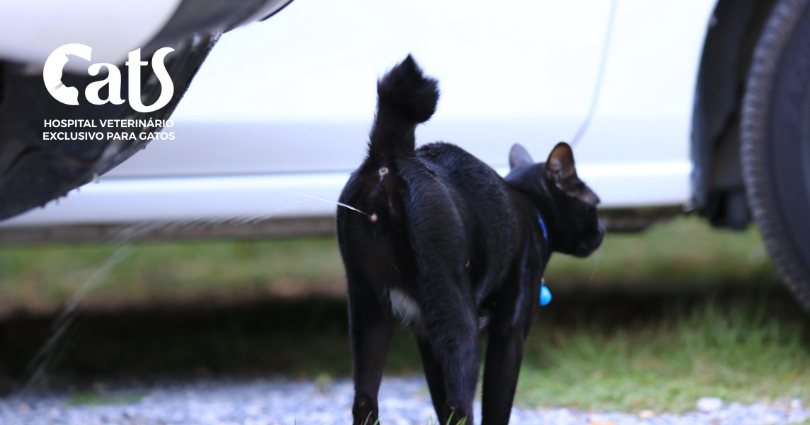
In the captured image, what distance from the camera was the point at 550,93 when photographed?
3104mm

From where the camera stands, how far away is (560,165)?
2428 millimetres

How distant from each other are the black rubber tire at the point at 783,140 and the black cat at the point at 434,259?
0.99 metres

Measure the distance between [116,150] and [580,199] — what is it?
1.01 meters

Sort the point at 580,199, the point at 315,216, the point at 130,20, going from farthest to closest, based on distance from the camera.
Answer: the point at 315,216
the point at 580,199
the point at 130,20

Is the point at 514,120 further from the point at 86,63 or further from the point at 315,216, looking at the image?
the point at 86,63

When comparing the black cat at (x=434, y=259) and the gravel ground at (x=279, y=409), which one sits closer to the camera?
the black cat at (x=434, y=259)

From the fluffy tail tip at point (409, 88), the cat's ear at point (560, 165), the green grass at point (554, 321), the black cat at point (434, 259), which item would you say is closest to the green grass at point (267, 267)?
the green grass at point (554, 321)

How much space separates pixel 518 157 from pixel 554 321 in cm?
159

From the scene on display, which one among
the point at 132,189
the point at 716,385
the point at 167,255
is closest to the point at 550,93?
the point at 716,385

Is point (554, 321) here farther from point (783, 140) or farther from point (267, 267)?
point (267, 267)

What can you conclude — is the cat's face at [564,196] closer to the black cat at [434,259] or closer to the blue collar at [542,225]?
the blue collar at [542,225]

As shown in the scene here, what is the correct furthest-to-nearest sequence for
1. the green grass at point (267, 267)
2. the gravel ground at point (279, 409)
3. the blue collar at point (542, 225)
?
the green grass at point (267, 267), the gravel ground at point (279, 409), the blue collar at point (542, 225)

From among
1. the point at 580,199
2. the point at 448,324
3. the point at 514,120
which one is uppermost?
the point at 514,120

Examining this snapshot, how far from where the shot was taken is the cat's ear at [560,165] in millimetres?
2404
